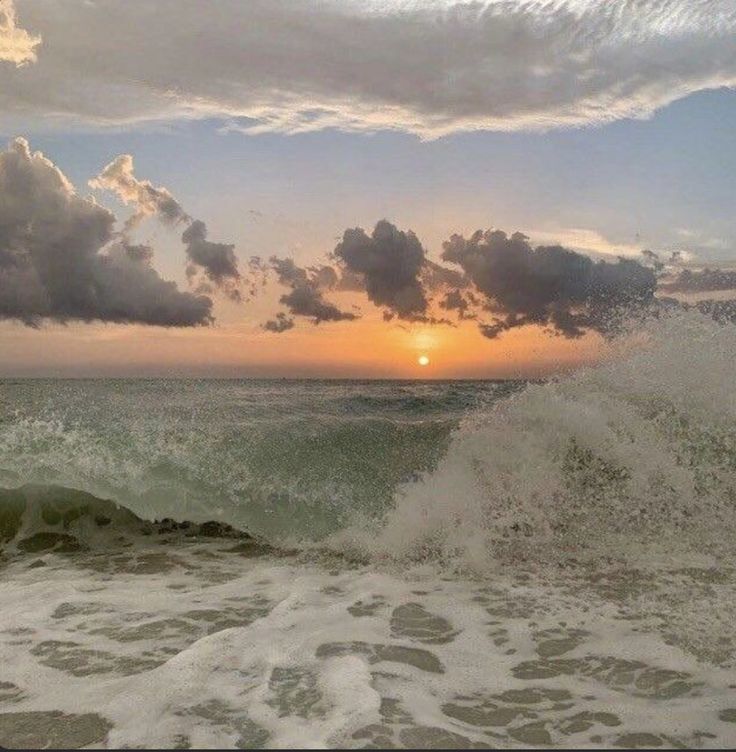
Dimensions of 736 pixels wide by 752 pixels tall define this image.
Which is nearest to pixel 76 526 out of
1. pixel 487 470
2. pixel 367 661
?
pixel 487 470

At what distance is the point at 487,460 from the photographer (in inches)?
400

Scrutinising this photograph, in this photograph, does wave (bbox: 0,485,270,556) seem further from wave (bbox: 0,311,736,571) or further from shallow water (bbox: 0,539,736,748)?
shallow water (bbox: 0,539,736,748)

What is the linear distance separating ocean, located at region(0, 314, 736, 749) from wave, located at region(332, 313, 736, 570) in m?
0.04

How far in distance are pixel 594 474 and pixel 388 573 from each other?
3874mm

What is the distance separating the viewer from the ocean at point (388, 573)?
13.2 ft

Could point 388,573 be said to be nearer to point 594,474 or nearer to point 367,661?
point 367,661

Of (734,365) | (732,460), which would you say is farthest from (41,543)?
(734,365)

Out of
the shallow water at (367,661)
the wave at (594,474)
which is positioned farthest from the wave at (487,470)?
the shallow water at (367,661)

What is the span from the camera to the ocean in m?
4.03

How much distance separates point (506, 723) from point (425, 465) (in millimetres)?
9422

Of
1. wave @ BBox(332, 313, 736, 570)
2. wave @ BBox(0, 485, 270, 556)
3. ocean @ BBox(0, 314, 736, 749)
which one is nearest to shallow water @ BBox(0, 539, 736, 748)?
ocean @ BBox(0, 314, 736, 749)

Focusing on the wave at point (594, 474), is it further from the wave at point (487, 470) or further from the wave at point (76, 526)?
the wave at point (76, 526)

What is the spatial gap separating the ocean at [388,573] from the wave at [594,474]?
0.11 ft

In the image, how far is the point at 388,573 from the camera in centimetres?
732
